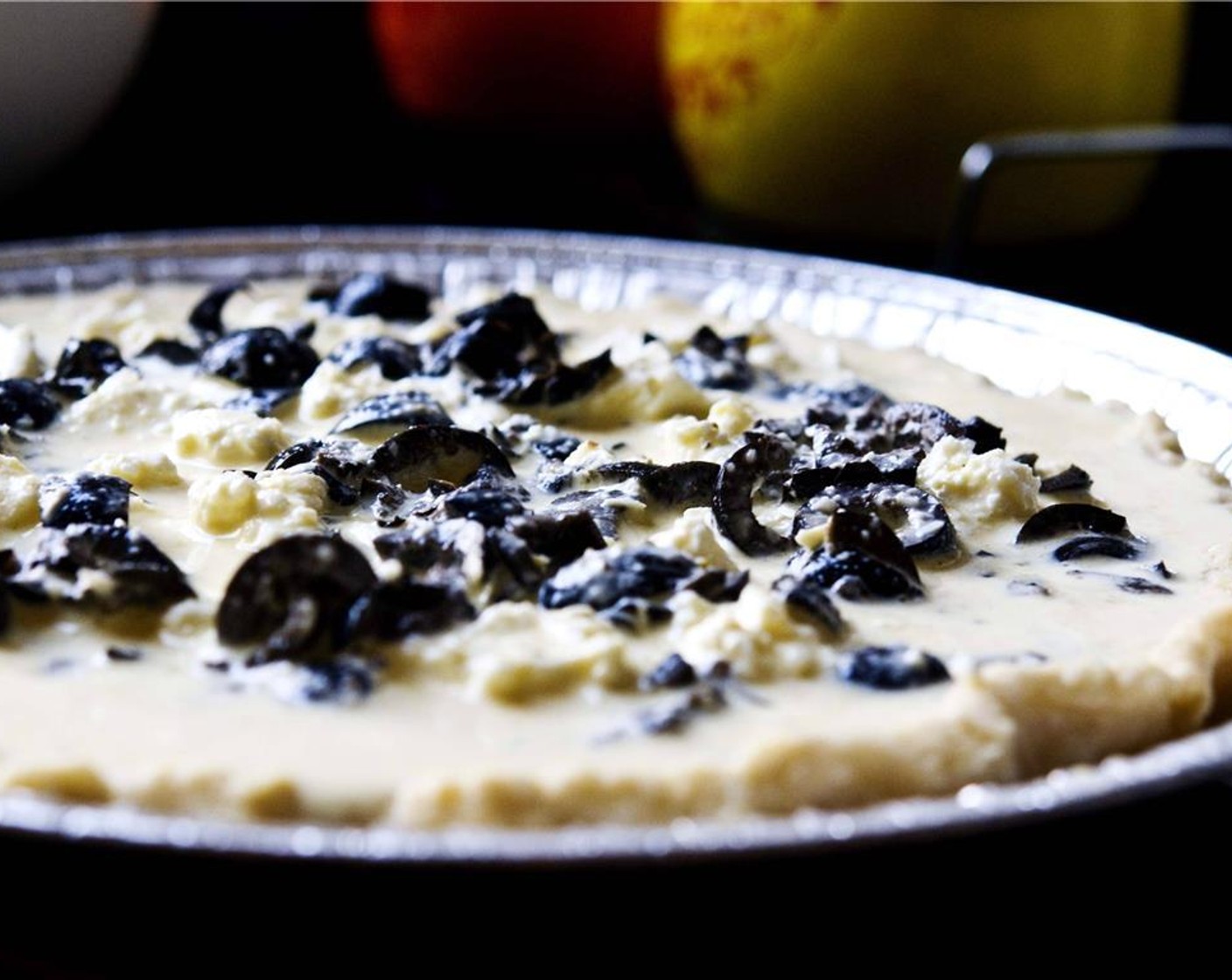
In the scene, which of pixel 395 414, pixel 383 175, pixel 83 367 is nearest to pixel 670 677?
pixel 395 414

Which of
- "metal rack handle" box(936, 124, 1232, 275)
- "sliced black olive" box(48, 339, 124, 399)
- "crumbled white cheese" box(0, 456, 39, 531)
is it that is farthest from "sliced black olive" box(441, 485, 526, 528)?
"metal rack handle" box(936, 124, 1232, 275)

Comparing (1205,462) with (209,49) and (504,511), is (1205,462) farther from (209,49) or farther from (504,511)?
(209,49)

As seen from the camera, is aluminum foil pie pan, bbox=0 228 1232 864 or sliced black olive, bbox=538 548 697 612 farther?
sliced black olive, bbox=538 548 697 612

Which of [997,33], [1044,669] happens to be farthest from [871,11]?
[1044,669]

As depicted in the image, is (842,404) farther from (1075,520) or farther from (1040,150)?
(1040,150)

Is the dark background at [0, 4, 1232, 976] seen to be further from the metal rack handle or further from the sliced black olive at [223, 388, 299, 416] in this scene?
Result: the sliced black olive at [223, 388, 299, 416]
